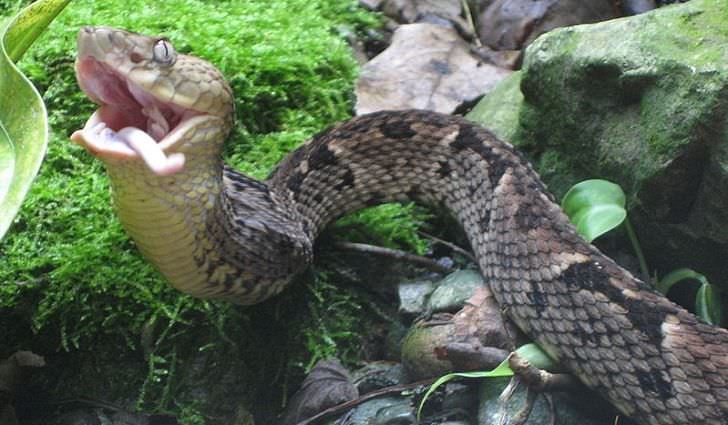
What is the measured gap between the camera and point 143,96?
2.86 meters

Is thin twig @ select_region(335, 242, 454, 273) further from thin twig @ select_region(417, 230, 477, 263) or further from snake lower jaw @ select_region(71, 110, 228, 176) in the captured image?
snake lower jaw @ select_region(71, 110, 228, 176)

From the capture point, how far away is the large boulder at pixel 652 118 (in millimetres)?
3264

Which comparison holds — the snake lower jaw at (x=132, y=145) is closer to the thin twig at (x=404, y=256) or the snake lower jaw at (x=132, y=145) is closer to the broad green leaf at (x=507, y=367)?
the broad green leaf at (x=507, y=367)

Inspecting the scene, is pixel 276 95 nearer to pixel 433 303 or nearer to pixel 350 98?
pixel 350 98

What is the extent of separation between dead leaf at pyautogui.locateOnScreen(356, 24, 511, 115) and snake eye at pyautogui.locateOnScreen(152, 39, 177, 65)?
1964mm

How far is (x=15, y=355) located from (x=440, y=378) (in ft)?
5.25

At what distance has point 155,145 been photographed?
2707 mm

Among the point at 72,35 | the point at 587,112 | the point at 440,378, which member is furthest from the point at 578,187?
the point at 72,35

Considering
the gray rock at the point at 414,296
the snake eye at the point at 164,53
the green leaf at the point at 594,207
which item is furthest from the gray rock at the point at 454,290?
the snake eye at the point at 164,53

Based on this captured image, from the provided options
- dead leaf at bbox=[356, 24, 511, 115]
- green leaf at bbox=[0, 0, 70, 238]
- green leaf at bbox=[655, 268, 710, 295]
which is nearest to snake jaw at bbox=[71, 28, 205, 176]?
green leaf at bbox=[0, 0, 70, 238]

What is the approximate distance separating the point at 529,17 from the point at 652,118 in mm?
2004

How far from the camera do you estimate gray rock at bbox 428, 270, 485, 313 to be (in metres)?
3.54

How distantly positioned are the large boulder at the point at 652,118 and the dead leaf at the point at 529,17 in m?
1.33

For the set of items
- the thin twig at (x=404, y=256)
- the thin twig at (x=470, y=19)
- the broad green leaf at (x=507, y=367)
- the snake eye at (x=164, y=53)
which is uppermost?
the snake eye at (x=164, y=53)
